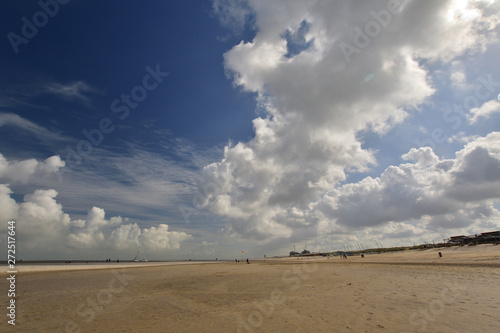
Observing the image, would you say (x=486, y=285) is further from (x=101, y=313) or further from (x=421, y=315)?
(x=101, y=313)

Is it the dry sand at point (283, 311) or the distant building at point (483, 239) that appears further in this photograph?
the distant building at point (483, 239)

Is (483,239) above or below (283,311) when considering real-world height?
below

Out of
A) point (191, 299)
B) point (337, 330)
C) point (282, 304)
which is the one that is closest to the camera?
point (337, 330)

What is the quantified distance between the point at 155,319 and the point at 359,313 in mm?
10142

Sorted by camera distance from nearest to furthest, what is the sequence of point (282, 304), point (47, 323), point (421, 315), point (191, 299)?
point (421, 315), point (47, 323), point (282, 304), point (191, 299)

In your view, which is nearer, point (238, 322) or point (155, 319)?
point (238, 322)

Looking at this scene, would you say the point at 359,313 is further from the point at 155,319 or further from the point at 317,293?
the point at 155,319

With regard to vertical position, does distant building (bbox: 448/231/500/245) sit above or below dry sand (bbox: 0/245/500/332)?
below

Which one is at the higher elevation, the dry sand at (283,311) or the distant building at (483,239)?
the dry sand at (283,311)

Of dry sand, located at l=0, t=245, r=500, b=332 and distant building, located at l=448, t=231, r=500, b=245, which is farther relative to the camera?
distant building, located at l=448, t=231, r=500, b=245

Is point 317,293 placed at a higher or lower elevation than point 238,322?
lower

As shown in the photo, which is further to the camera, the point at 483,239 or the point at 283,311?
the point at 483,239

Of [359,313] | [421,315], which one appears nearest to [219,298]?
[359,313]

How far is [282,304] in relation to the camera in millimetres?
13672
